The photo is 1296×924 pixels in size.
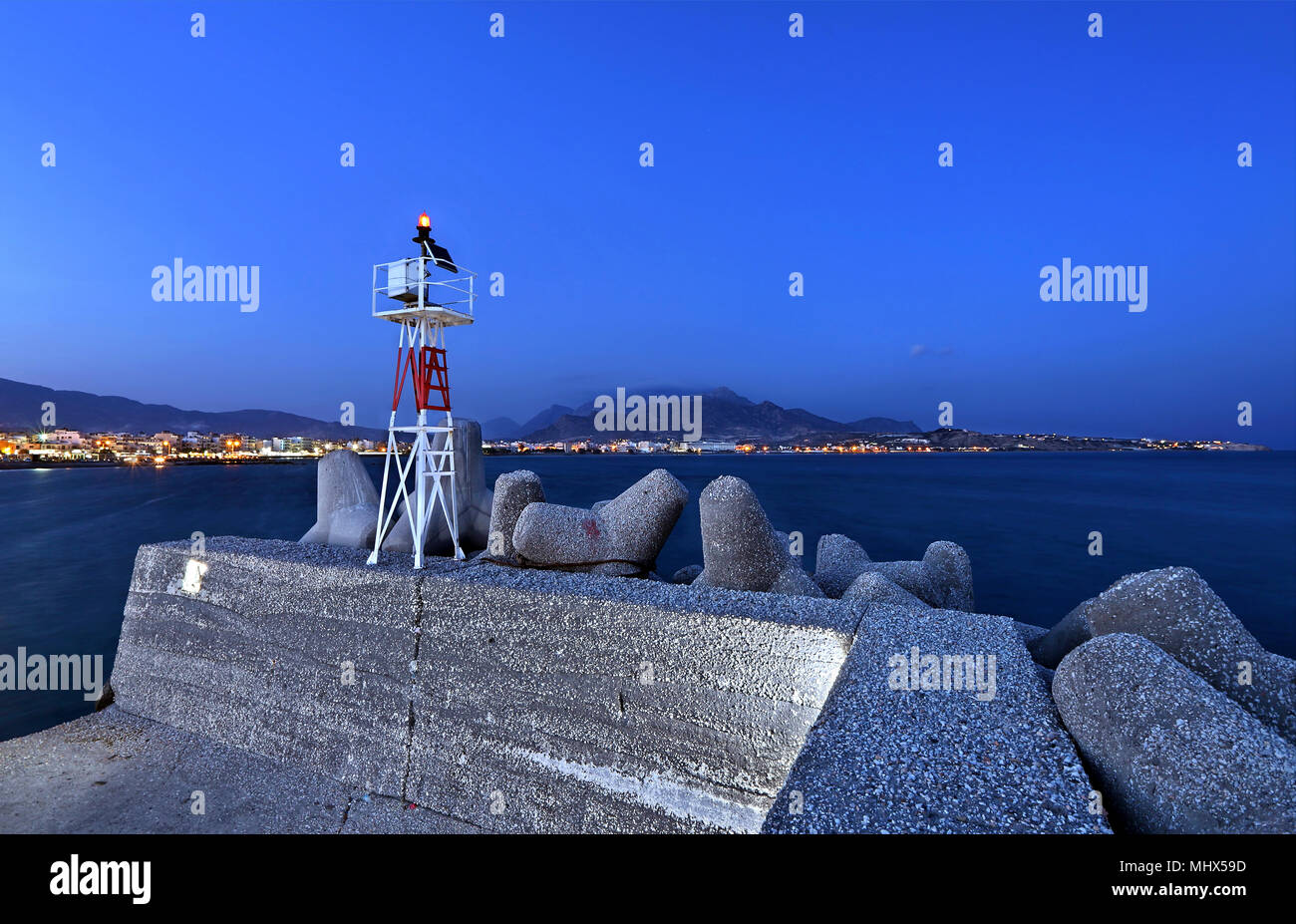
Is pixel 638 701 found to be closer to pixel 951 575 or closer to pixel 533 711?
pixel 533 711

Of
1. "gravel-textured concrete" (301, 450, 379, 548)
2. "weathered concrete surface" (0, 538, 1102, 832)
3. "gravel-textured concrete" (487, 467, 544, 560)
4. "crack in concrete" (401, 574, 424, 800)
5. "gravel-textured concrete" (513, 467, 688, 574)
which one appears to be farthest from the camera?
"gravel-textured concrete" (301, 450, 379, 548)

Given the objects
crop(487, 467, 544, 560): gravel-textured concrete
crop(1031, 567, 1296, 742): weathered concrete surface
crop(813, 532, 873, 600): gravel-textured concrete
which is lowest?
crop(813, 532, 873, 600): gravel-textured concrete

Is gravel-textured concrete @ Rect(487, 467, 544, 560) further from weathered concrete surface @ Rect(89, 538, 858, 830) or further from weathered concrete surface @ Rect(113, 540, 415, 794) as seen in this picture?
weathered concrete surface @ Rect(113, 540, 415, 794)

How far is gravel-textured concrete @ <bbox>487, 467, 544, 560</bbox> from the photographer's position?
7070 millimetres

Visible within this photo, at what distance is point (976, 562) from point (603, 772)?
48.4 feet

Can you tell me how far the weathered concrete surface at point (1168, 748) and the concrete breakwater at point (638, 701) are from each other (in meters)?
0.01

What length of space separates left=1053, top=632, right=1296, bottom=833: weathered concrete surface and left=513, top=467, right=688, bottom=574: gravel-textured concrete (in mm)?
4339

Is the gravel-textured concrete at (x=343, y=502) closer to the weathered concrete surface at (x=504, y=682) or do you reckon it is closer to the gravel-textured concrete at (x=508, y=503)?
the weathered concrete surface at (x=504, y=682)

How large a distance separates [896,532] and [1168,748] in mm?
20710

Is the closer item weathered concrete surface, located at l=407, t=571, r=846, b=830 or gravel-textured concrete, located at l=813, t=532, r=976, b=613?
weathered concrete surface, located at l=407, t=571, r=846, b=830

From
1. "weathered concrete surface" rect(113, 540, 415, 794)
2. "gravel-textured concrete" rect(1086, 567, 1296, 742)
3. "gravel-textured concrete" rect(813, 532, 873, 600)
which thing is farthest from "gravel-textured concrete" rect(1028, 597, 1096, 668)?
"weathered concrete surface" rect(113, 540, 415, 794)

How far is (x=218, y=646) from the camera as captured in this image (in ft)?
21.5
